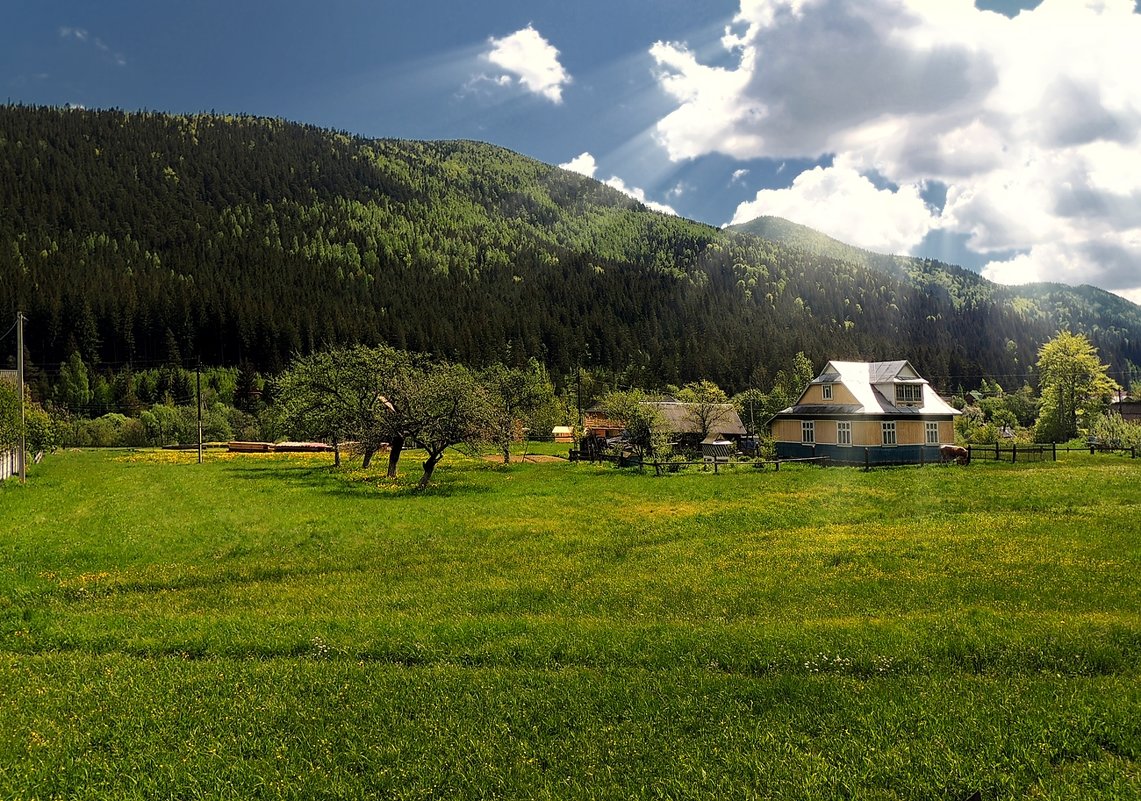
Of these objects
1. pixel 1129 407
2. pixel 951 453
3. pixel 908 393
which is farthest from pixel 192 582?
pixel 1129 407

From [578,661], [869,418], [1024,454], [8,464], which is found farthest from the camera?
[869,418]

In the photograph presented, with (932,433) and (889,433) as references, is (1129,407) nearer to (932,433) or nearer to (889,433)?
(932,433)

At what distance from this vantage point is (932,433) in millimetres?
57719

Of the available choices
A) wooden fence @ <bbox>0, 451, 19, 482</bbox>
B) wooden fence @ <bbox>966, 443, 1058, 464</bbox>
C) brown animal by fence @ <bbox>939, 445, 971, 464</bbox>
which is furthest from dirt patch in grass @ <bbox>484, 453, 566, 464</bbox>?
wooden fence @ <bbox>0, 451, 19, 482</bbox>

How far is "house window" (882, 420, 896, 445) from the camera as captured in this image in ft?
186

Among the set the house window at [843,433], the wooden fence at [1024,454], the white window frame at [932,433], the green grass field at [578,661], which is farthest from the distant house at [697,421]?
the green grass field at [578,661]

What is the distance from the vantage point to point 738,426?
87188 mm

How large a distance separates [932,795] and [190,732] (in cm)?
897

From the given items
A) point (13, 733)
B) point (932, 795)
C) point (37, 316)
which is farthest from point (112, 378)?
point (932, 795)

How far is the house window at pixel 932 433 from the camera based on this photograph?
57559mm

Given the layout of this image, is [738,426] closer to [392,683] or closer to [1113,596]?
[1113,596]

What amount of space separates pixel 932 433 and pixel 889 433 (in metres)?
4.61

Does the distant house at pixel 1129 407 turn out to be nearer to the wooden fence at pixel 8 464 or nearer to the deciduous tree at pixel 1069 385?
the deciduous tree at pixel 1069 385

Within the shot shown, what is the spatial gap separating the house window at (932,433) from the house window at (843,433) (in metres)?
7.26
